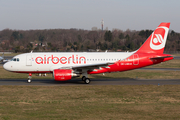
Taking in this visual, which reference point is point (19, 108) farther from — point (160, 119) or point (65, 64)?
point (65, 64)

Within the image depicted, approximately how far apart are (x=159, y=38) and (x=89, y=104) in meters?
17.1

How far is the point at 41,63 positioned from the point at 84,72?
5.53 meters

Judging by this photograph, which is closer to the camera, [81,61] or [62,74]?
[62,74]

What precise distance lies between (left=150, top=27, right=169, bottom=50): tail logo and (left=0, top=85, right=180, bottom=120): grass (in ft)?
29.2

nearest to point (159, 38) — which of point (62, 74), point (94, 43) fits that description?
point (62, 74)

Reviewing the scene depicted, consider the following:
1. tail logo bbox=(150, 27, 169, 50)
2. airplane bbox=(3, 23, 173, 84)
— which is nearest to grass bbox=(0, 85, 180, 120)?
airplane bbox=(3, 23, 173, 84)

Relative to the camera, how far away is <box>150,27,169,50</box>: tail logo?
1133 inches

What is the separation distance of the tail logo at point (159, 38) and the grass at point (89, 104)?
8.92 meters

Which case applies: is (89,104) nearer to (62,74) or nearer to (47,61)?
(62,74)

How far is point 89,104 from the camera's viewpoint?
15.7 m

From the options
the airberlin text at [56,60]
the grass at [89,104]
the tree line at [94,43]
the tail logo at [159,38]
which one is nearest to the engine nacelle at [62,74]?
the airberlin text at [56,60]

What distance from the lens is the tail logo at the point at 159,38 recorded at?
2877 cm

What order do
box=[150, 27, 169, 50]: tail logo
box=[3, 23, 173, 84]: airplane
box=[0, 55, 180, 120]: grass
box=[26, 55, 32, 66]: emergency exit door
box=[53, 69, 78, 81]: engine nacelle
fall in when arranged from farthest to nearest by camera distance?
1. box=[150, 27, 169, 50]: tail logo
2. box=[26, 55, 32, 66]: emergency exit door
3. box=[3, 23, 173, 84]: airplane
4. box=[53, 69, 78, 81]: engine nacelle
5. box=[0, 55, 180, 120]: grass

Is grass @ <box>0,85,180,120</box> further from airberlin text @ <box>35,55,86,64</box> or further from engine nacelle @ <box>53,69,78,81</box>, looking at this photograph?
airberlin text @ <box>35,55,86,64</box>
